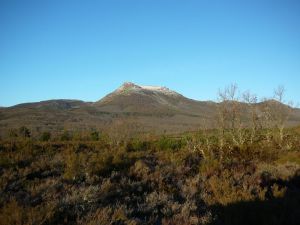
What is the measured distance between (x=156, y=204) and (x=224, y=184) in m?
2.54

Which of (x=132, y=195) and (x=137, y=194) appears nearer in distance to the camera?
(x=132, y=195)

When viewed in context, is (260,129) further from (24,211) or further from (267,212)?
(24,211)

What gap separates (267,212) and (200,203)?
1.54 meters

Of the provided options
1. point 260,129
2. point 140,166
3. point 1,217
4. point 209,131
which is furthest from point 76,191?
point 260,129

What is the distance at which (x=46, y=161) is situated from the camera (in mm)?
11953

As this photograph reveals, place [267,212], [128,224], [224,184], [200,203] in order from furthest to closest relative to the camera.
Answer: [224,184] → [200,203] → [267,212] → [128,224]

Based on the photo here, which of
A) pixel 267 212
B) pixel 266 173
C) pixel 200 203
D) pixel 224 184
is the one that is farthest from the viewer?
pixel 266 173

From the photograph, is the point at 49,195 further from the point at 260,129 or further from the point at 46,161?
the point at 260,129

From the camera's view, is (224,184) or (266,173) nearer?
(224,184)

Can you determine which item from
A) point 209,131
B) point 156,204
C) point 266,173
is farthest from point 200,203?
point 209,131

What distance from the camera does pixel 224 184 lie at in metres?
10.0

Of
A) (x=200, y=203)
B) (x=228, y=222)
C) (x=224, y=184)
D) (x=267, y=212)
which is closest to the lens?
(x=228, y=222)

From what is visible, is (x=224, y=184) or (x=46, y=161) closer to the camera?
(x=224, y=184)

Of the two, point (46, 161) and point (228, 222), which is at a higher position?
point (46, 161)
